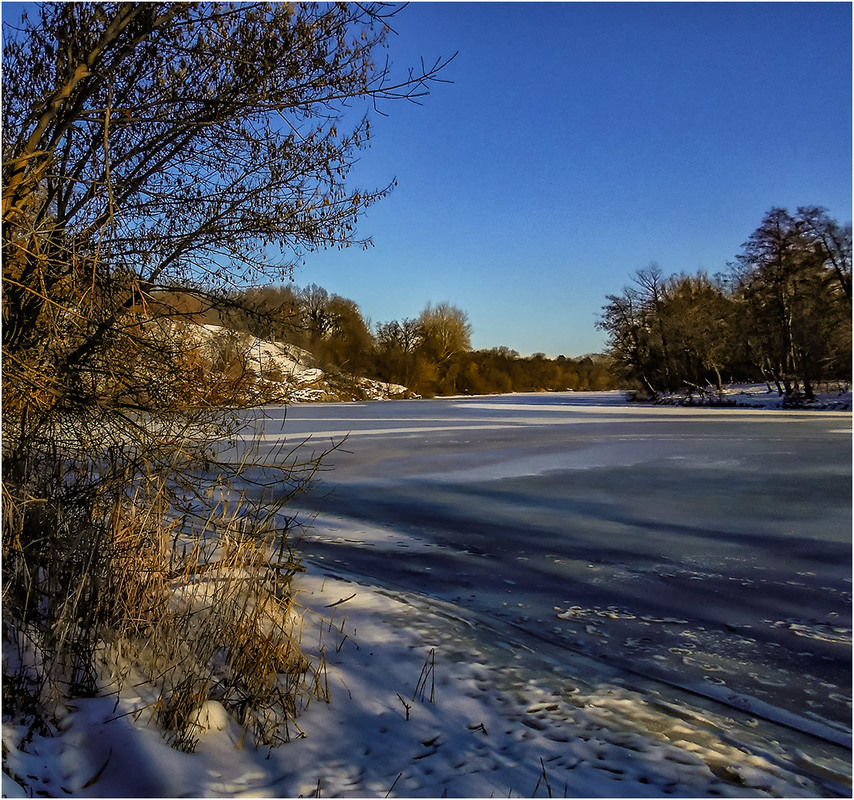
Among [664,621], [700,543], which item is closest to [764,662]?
[664,621]

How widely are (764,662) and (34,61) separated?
17.4 ft

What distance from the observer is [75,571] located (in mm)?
3512

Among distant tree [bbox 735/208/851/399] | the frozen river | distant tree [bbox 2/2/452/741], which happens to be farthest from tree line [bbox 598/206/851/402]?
distant tree [bbox 2/2/452/741]

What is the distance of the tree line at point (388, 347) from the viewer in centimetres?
404

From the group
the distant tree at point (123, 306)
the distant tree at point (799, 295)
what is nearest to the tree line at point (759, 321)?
the distant tree at point (799, 295)

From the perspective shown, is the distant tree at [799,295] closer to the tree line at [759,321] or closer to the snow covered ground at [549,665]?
the tree line at [759,321]

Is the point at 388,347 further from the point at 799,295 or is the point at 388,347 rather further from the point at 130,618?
the point at 130,618

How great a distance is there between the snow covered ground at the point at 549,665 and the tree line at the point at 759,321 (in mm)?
19745

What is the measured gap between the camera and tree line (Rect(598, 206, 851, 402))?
26.2 metres

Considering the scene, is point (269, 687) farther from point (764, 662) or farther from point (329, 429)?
point (329, 429)

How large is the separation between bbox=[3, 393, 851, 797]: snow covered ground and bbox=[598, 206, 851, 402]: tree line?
1975 centimetres

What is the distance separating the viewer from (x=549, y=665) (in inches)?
141

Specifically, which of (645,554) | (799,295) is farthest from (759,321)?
(645,554)

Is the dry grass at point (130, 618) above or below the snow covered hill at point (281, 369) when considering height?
below
